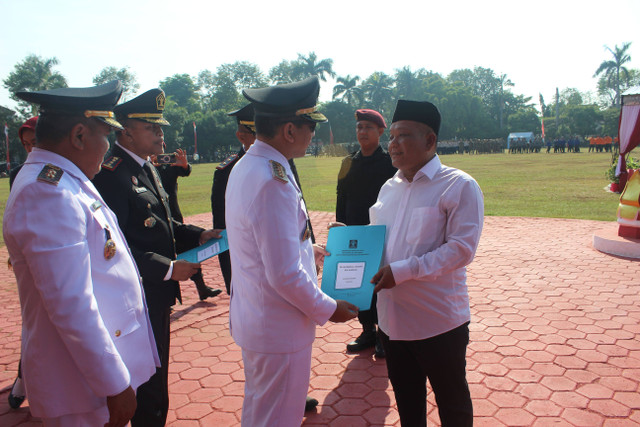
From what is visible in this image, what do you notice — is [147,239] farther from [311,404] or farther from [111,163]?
[311,404]

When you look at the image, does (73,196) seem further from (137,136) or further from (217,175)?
(217,175)

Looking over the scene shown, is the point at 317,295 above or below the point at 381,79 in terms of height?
below

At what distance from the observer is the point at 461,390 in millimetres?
2139

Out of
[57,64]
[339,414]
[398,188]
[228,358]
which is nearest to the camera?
[398,188]

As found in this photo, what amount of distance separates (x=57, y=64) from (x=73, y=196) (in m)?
71.2

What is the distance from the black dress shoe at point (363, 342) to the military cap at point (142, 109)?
2.59 meters

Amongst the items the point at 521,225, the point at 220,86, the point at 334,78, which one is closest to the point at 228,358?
the point at 521,225

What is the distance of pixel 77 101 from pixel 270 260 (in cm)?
98

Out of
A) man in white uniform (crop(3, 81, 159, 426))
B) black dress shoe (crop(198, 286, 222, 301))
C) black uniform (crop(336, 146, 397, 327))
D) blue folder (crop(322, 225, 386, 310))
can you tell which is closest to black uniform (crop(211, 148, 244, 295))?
black uniform (crop(336, 146, 397, 327))

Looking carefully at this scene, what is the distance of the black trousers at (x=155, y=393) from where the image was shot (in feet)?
7.60

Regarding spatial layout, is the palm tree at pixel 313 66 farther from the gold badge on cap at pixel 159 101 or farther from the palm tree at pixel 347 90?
the gold badge on cap at pixel 159 101

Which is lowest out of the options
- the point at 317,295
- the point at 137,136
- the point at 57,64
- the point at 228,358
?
the point at 228,358

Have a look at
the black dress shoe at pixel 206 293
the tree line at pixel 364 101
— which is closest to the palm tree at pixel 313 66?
the tree line at pixel 364 101

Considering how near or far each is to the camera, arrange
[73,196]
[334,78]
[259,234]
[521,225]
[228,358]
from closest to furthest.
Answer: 1. [73,196]
2. [259,234]
3. [228,358]
4. [521,225]
5. [334,78]
